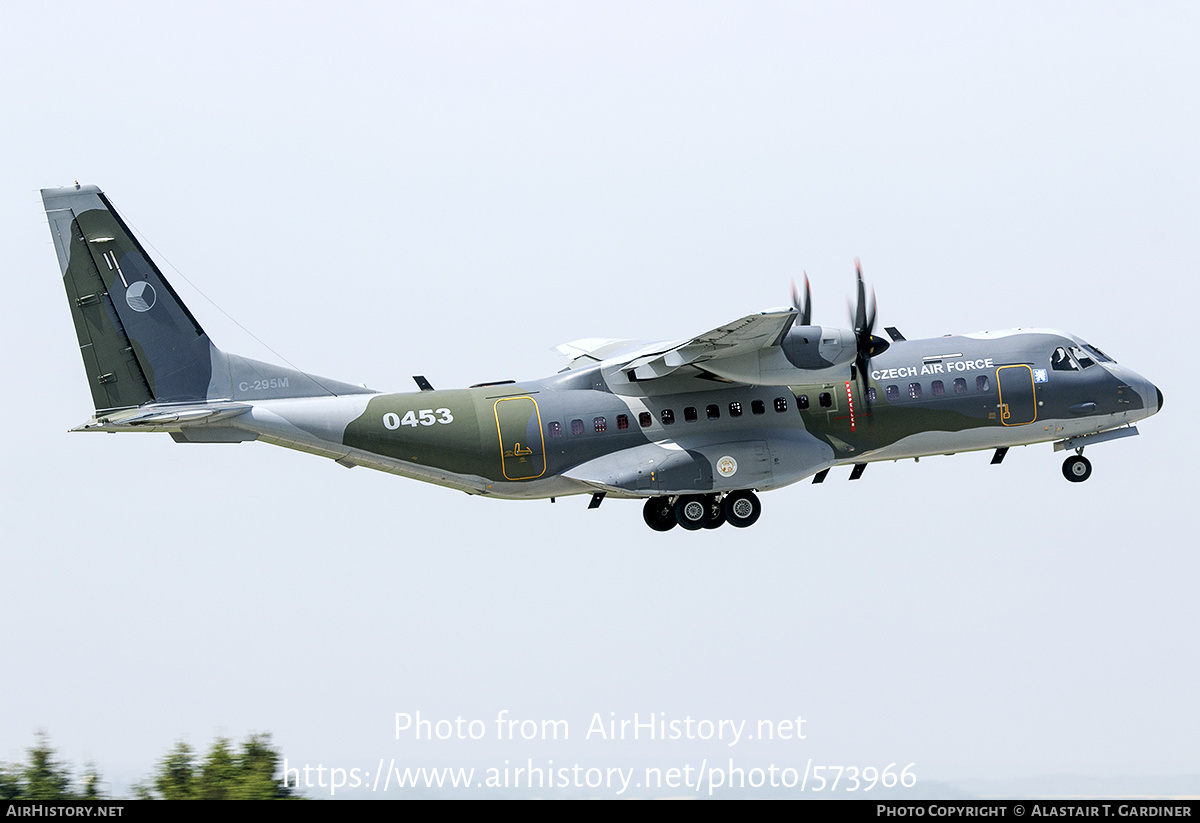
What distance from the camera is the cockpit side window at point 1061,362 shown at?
33.6 m

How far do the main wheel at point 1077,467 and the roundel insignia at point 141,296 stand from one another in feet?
68.8

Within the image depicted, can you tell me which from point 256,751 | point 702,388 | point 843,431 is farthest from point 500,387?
point 256,751

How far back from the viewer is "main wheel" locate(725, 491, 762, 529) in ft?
107

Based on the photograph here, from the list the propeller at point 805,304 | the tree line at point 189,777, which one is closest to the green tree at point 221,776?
the tree line at point 189,777

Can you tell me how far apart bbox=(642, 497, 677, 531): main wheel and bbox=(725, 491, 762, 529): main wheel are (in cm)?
131

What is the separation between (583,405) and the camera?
3195 cm

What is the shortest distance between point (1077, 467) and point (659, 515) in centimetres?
1006

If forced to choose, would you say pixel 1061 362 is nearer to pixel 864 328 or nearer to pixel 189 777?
pixel 864 328

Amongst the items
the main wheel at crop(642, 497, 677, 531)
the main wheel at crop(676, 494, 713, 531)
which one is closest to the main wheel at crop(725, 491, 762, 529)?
the main wheel at crop(676, 494, 713, 531)

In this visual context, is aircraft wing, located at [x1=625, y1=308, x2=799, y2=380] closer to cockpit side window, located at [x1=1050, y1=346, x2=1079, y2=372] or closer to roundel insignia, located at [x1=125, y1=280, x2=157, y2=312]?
cockpit side window, located at [x1=1050, y1=346, x2=1079, y2=372]

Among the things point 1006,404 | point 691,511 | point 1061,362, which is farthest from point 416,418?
point 1061,362
